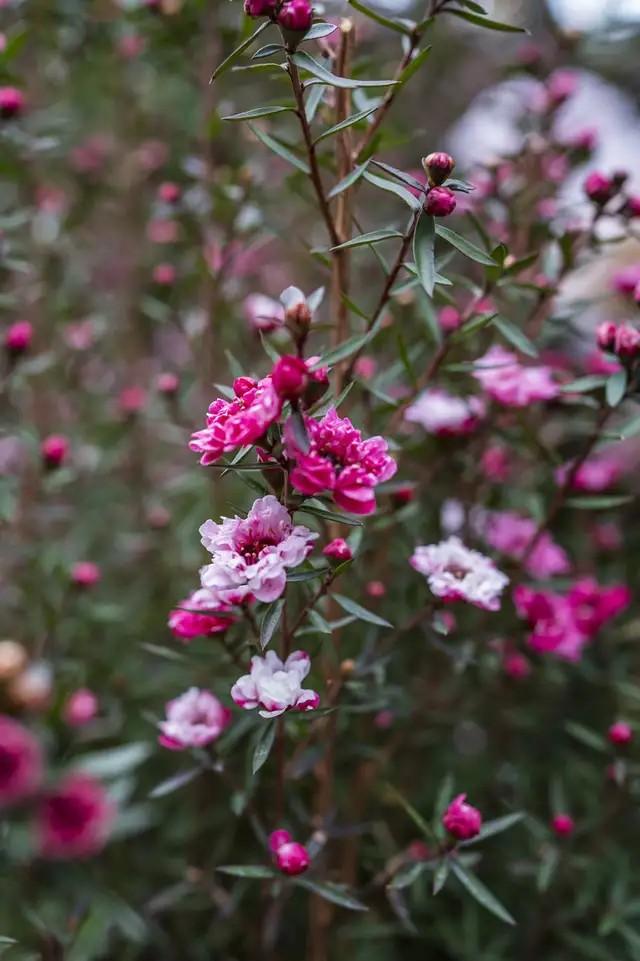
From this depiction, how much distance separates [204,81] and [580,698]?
1193 mm

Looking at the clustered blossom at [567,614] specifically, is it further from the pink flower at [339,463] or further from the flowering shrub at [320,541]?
the pink flower at [339,463]

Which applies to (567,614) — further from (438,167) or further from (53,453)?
(53,453)

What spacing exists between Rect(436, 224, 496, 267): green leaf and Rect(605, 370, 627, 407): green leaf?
21cm

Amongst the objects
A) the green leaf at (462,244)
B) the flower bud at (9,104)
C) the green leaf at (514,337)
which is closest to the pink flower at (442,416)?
the green leaf at (514,337)

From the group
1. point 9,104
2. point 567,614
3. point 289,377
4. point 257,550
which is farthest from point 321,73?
point 567,614

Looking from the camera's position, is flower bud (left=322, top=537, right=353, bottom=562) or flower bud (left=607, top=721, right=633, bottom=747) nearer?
flower bud (left=322, top=537, right=353, bottom=562)

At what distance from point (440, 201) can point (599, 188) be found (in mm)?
364

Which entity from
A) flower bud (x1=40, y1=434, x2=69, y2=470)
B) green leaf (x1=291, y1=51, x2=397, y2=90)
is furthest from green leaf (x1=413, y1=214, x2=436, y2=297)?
flower bud (x1=40, y1=434, x2=69, y2=470)

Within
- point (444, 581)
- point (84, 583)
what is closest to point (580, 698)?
point (444, 581)

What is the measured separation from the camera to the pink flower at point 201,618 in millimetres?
754

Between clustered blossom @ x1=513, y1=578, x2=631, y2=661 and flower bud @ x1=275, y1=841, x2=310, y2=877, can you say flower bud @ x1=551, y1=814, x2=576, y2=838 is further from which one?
flower bud @ x1=275, y1=841, x2=310, y2=877

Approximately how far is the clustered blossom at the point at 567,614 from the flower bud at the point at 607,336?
311 millimetres

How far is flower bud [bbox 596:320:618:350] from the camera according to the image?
0.88 metres

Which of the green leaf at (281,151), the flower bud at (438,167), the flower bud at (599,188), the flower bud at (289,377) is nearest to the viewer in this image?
the flower bud at (289,377)
